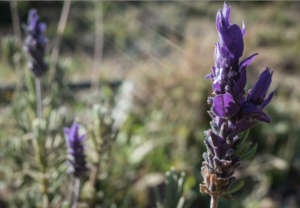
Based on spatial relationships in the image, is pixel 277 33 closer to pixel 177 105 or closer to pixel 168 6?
pixel 168 6

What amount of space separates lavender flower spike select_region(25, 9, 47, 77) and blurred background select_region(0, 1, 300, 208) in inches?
9.5

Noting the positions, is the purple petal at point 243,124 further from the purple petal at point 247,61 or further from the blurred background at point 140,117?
the blurred background at point 140,117

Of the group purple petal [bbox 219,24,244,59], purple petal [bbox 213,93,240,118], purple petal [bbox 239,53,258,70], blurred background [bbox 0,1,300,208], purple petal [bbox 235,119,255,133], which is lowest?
blurred background [bbox 0,1,300,208]

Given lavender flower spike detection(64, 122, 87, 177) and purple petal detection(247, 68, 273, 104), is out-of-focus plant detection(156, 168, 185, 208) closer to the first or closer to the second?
lavender flower spike detection(64, 122, 87, 177)

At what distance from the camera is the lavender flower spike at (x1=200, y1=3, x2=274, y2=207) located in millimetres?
731

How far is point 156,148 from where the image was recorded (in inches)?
107

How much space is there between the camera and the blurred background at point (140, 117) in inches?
78.0

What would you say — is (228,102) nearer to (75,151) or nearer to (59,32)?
(75,151)

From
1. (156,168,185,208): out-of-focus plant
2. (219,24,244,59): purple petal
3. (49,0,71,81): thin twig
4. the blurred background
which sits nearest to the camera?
(219,24,244,59): purple petal

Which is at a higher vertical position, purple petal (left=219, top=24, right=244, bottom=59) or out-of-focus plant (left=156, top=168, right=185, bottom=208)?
purple petal (left=219, top=24, right=244, bottom=59)

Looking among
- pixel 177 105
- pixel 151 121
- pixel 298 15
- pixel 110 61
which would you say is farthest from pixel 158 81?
pixel 298 15

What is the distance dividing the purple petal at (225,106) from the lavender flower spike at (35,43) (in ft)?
3.56

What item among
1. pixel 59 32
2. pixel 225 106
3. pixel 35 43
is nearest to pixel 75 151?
pixel 35 43

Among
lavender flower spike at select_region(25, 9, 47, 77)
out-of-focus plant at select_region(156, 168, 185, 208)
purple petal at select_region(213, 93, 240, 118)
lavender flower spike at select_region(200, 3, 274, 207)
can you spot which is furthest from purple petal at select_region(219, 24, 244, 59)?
lavender flower spike at select_region(25, 9, 47, 77)
